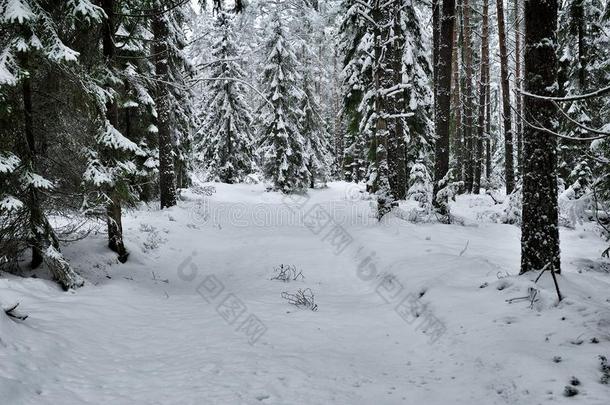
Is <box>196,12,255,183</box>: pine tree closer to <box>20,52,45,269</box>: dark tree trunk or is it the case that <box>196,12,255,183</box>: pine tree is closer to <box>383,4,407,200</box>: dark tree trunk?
<box>383,4,407,200</box>: dark tree trunk

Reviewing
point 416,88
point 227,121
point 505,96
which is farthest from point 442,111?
point 227,121

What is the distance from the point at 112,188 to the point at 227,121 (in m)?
22.5

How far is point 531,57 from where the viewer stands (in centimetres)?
604

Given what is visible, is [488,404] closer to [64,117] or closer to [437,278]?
[437,278]

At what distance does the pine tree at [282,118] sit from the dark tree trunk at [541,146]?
67.0 ft

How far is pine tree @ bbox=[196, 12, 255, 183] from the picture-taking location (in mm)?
28902

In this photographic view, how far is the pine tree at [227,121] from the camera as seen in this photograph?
28.9 m

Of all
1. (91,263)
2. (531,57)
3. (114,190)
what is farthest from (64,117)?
(531,57)

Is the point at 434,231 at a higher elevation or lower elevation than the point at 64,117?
lower

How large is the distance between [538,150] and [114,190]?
24.3 ft

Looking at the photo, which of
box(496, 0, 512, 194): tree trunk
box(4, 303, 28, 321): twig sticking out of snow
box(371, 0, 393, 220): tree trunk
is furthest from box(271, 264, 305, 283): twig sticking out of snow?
box(496, 0, 512, 194): tree trunk

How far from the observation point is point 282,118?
Result: 1035 inches

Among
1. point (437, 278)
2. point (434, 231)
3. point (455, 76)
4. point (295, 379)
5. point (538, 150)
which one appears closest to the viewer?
point (295, 379)

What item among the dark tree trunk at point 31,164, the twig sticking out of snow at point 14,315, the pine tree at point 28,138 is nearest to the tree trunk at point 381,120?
the pine tree at point 28,138
